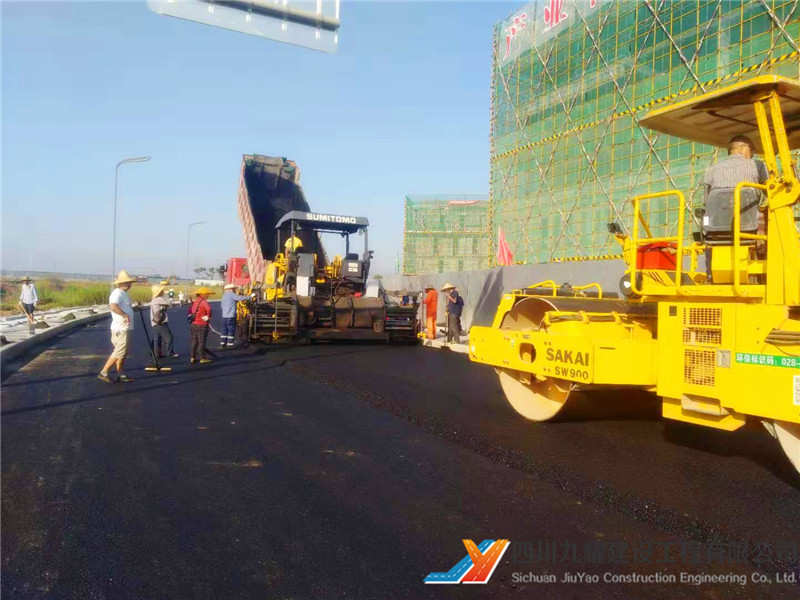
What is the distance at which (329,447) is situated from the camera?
542 cm

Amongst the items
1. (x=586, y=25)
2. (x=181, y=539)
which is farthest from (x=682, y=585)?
(x=586, y=25)

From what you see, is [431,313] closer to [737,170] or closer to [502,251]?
[502,251]

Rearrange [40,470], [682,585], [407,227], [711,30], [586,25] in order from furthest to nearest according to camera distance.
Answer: [407,227]
[586,25]
[711,30]
[40,470]
[682,585]

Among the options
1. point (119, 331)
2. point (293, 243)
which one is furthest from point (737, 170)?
point (293, 243)

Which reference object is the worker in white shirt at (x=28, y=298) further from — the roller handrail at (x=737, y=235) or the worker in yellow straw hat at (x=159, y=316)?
the roller handrail at (x=737, y=235)

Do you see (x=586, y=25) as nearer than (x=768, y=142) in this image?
No

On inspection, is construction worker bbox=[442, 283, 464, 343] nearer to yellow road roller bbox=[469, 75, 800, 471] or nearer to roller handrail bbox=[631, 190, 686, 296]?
yellow road roller bbox=[469, 75, 800, 471]

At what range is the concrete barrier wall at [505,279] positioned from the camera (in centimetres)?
1272

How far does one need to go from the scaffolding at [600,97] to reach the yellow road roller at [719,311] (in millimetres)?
11759

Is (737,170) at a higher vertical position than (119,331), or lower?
higher

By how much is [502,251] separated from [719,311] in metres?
20.4

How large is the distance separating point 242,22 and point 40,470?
448 centimetres

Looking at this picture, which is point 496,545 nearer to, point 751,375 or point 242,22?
point 751,375

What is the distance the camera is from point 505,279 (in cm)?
1609
